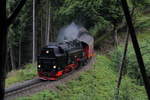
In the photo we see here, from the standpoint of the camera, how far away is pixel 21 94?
1472cm

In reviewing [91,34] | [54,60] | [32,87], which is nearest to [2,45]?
[32,87]

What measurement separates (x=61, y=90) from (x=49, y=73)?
194 centimetres

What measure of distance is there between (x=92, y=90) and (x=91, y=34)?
2106cm

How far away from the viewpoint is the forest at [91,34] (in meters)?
19.0

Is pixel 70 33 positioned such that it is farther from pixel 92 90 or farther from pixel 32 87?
pixel 32 87

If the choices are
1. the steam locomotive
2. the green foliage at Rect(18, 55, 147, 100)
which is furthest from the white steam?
the steam locomotive

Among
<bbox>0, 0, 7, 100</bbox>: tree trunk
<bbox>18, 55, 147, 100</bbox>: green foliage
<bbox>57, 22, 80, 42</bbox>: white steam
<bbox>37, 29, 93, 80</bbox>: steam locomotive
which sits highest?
<bbox>57, 22, 80, 42</bbox>: white steam

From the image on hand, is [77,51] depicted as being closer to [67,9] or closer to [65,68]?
[65,68]

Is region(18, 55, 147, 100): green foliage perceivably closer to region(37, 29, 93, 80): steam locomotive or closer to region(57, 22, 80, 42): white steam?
region(37, 29, 93, 80): steam locomotive

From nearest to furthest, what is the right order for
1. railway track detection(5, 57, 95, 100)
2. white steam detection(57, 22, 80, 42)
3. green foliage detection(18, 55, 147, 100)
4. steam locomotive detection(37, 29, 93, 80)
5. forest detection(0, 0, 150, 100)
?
railway track detection(5, 57, 95, 100)
green foliage detection(18, 55, 147, 100)
steam locomotive detection(37, 29, 93, 80)
forest detection(0, 0, 150, 100)
white steam detection(57, 22, 80, 42)

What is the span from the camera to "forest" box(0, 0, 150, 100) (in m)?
19.0

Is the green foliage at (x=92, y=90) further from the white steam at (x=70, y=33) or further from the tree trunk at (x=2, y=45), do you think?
the tree trunk at (x=2, y=45)

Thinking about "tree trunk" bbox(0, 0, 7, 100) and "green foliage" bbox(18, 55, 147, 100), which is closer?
"tree trunk" bbox(0, 0, 7, 100)

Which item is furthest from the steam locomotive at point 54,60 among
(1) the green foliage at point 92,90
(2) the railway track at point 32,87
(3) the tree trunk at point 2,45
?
(3) the tree trunk at point 2,45
